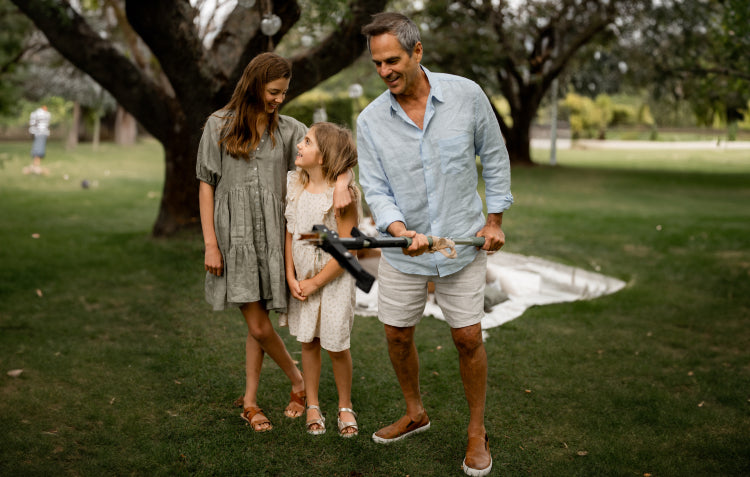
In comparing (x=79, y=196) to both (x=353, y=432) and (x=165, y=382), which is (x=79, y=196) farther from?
(x=353, y=432)

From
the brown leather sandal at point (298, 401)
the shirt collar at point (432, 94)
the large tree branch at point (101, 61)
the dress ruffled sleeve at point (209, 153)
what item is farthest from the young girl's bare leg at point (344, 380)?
the large tree branch at point (101, 61)

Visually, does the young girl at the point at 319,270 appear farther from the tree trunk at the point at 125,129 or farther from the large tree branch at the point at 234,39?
the tree trunk at the point at 125,129

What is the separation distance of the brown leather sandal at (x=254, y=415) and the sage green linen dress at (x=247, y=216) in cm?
64

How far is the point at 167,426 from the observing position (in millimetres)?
3957

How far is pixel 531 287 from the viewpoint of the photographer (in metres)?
6.88

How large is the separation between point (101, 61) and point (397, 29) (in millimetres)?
6300

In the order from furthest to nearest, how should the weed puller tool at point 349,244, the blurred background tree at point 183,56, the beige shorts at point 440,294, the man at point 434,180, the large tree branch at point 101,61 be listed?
the large tree branch at point 101,61
the blurred background tree at point 183,56
the beige shorts at point 440,294
the man at point 434,180
the weed puller tool at point 349,244

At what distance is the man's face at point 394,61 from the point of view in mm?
3059

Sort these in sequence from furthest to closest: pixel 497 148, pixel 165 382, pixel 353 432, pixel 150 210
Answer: pixel 150 210 → pixel 165 382 → pixel 353 432 → pixel 497 148

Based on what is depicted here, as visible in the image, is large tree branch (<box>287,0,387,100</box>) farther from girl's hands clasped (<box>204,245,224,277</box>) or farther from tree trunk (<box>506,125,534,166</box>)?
tree trunk (<box>506,125,534,166</box>)

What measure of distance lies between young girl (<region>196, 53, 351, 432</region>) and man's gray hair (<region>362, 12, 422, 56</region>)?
0.67 meters

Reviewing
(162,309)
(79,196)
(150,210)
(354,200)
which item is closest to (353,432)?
(354,200)

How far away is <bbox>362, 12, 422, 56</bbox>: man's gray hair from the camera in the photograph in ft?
10.0

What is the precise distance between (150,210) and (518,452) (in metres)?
10.3
